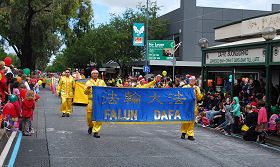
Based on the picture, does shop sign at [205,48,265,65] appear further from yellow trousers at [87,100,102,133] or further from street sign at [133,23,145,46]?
street sign at [133,23,145,46]

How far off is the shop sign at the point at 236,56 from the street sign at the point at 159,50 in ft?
54.4

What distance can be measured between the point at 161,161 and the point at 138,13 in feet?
121

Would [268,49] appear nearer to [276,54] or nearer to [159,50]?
[276,54]

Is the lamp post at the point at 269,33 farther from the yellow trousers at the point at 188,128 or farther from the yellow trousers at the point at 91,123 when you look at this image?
the yellow trousers at the point at 91,123

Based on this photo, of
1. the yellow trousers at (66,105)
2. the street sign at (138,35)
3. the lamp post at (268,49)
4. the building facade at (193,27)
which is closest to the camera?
the lamp post at (268,49)

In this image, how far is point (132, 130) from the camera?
13180 mm

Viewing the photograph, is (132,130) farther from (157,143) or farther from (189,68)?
(189,68)

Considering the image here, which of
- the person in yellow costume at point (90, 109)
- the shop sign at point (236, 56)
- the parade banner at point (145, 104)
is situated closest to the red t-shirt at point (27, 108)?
the person in yellow costume at point (90, 109)

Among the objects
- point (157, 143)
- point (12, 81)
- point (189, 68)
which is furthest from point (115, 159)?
point (189, 68)

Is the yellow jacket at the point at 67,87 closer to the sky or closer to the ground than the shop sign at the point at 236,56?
closer to the ground

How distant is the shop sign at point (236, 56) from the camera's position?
13.4 meters

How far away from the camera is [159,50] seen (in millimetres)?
33781

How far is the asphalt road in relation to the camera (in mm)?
8445

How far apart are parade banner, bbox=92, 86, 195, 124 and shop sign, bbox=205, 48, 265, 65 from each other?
106 inches
